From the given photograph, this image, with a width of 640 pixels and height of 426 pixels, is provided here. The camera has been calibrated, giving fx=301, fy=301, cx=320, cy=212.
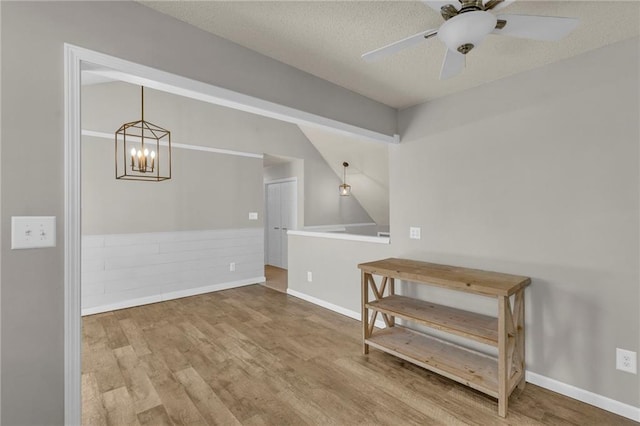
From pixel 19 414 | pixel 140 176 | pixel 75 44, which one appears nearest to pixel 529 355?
pixel 19 414

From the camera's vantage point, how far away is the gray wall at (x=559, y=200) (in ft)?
6.17

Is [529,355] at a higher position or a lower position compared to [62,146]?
lower

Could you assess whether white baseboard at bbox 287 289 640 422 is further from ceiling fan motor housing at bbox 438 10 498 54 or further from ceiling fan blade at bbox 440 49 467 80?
ceiling fan motor housing at bbox 438 10 498 54

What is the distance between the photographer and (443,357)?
2293 millimetres

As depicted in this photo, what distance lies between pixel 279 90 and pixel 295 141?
3.66 meters

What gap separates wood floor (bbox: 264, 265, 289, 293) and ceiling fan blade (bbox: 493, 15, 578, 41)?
162 inches

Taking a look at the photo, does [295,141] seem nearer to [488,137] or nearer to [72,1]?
[488,137]

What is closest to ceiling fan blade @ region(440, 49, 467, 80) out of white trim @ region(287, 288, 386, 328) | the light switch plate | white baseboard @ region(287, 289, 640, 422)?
the light switch plate

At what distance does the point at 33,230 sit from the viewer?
49.6 inches

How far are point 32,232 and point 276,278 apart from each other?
14.6 feet

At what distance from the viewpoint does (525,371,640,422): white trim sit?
186cm

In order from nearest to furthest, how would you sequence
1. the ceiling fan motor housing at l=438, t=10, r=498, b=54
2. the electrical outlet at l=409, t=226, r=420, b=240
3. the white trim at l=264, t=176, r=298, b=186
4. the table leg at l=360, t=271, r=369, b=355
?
the ceiling fan motor housing at l=438, t=10, r=498, b=54
the table leg at l=360, t=271, r=369, b=355
the electrical outlet at l=409, t=226, r=420, b=240
the white trim at l=264, t=176, r=298, b=186

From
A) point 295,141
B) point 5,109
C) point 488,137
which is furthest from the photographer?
point 295,141

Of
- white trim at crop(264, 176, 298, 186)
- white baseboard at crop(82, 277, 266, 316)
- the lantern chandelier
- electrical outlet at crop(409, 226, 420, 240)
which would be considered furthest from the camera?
white trim at crop(264, 176, 298, 186)
